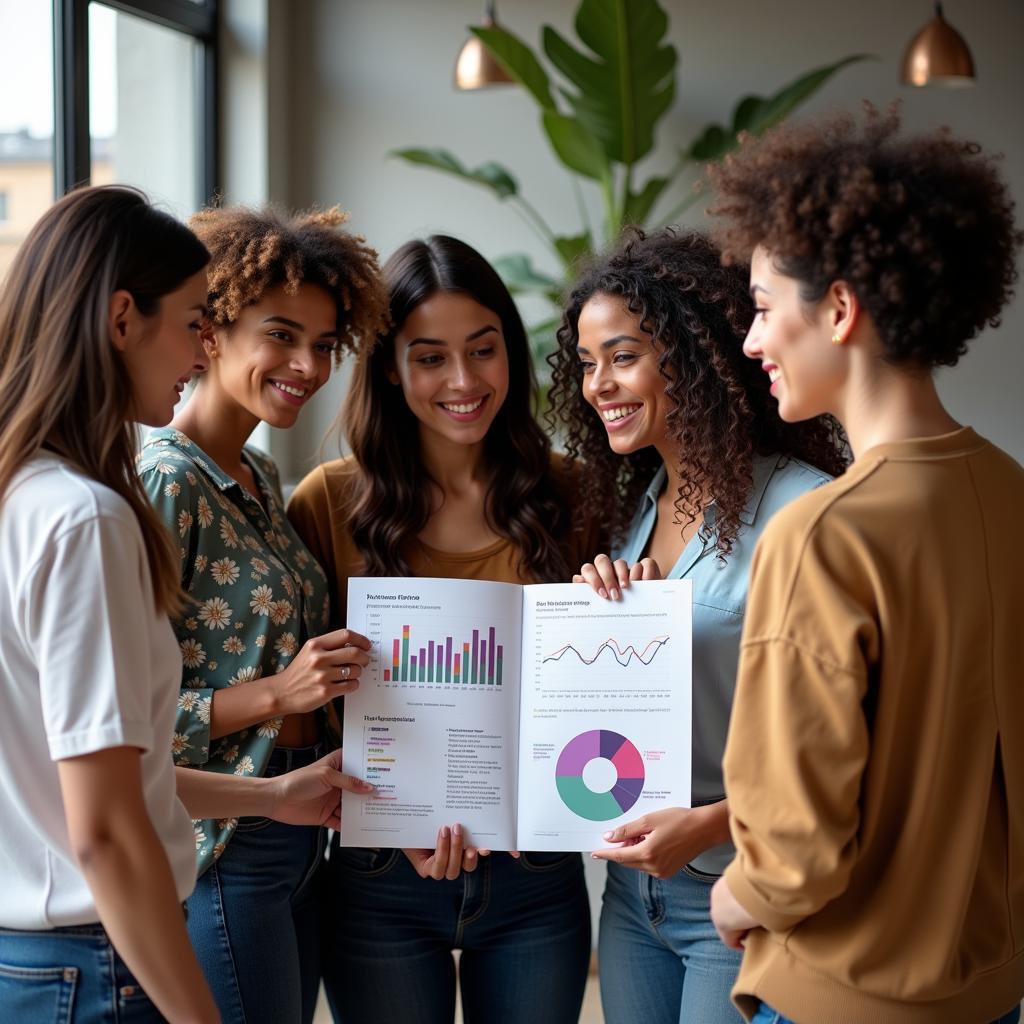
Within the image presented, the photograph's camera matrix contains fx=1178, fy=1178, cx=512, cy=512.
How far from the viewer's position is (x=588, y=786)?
1.67m

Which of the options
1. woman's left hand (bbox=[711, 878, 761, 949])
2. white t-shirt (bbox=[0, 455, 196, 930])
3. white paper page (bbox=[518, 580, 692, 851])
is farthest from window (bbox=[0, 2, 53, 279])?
woman's left hand (bbox=[711, 878, 761, 949])

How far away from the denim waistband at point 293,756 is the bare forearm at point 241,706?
0.12 meters

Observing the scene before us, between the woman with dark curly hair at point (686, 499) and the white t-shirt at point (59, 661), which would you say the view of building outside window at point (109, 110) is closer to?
the woman with dark curly hair at point (686, 499)

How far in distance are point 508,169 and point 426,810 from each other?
10.3ft

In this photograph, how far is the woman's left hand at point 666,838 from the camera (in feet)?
5.22

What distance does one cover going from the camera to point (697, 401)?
71.6 inches

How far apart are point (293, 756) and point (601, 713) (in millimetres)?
480

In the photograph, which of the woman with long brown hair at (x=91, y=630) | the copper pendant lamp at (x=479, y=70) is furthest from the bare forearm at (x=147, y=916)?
the copper pendant lamp at (x=479, y=70)

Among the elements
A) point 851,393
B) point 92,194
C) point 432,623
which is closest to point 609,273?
point 432,623

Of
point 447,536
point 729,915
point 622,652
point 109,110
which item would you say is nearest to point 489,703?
point 622,652

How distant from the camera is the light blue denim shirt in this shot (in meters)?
1.72

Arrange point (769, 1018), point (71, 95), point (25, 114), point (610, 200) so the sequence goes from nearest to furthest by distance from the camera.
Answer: point (769, 1018), point (25, 114), point (71, 95), point (610, 200)

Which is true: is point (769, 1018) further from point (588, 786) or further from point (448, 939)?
point (448, 939)

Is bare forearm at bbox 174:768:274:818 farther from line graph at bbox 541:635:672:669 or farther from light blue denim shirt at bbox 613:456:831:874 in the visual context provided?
light blue denim shirt at bbox 613:456:831:874
